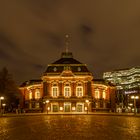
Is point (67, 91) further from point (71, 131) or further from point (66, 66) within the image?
point (71, 131)

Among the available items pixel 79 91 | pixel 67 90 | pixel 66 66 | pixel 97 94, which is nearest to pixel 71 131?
pixel 67 90

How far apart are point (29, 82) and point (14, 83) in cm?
804

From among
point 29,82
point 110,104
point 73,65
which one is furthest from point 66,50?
point 110,104

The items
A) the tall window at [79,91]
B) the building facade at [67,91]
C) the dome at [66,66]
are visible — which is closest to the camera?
the building facade at [67,91]

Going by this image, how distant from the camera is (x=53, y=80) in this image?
279 ft

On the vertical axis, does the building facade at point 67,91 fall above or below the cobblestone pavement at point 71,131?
above

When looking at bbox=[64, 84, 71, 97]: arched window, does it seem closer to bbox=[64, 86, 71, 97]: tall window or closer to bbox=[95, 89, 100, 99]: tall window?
bbox=[64, 86, 71, 97]: tall window


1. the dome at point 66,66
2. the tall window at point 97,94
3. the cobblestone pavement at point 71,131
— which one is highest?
the dome at point 66,66

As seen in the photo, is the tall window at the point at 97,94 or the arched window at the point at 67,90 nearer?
the arched window at the point at 67,90

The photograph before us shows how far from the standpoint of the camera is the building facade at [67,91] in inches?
3246

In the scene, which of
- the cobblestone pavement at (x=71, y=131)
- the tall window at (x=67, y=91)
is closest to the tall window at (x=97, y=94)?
the tall window at (x=67, y=91)

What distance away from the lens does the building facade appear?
3246 inches

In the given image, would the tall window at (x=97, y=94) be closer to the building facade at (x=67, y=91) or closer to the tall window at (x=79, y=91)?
the building facade at (x=67, y=91)

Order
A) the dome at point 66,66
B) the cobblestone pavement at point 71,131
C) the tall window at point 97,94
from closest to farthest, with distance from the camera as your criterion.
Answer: the cobblestone pavement at point 71,131
the dome at point 66,66
the tall window at point 97,94
